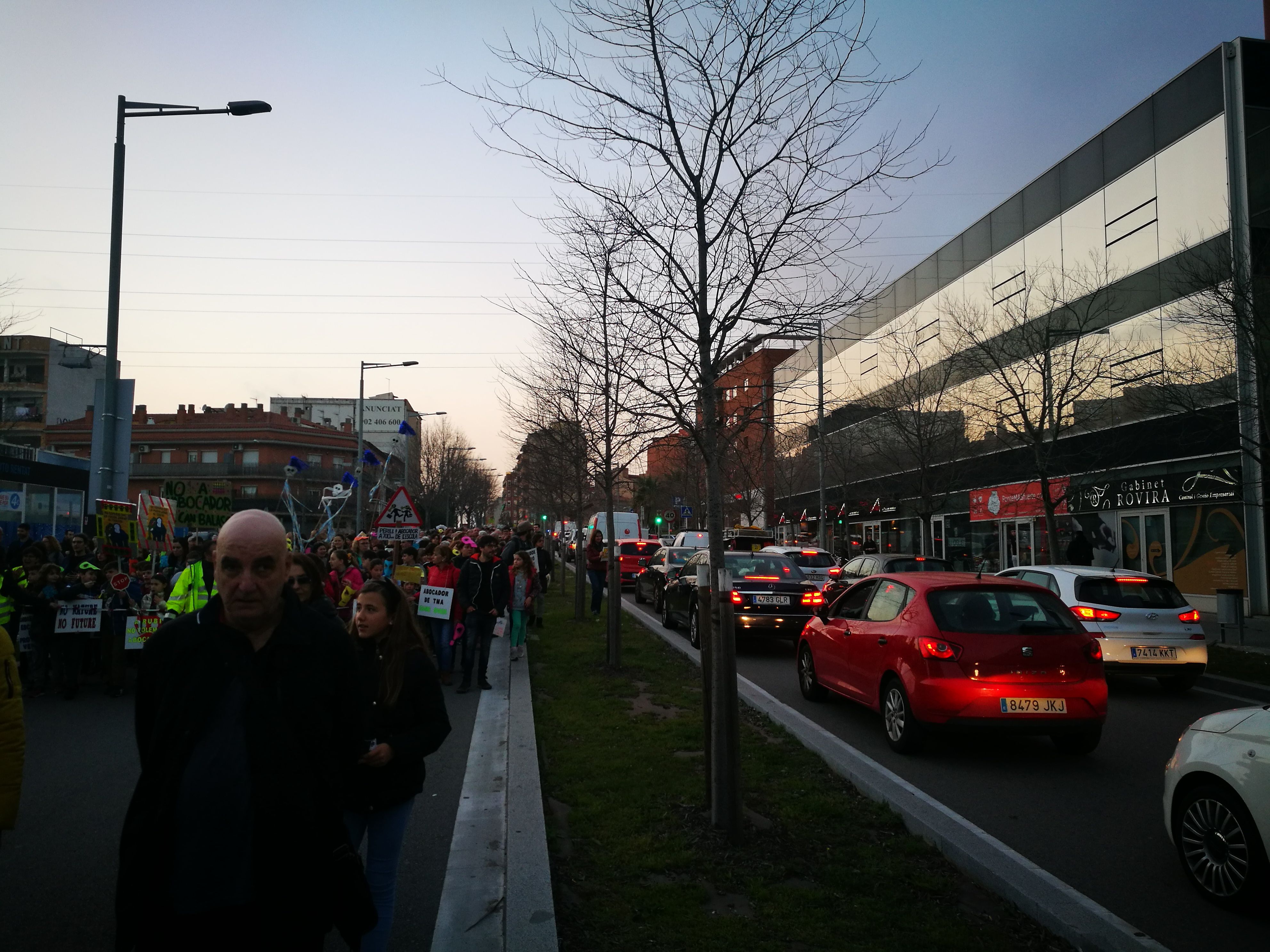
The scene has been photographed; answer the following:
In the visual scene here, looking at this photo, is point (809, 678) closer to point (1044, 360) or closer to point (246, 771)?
point (246, 771)

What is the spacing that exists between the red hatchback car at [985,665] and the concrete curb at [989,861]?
2.19 ft

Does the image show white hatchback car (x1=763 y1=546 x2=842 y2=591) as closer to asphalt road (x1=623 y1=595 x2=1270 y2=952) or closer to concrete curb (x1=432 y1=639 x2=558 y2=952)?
asphalt road (x1=623 y1=595 x2=1270 y2=952)

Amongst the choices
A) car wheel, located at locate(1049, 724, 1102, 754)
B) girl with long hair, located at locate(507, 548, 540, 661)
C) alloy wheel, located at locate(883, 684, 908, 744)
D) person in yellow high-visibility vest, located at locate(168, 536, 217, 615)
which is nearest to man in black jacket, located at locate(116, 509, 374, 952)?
alloy wheel, located at locate(883, 684, 908, 744)

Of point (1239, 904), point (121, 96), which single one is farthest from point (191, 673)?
point (121, 96)

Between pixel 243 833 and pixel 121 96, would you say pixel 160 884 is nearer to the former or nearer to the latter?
pixel 243 833

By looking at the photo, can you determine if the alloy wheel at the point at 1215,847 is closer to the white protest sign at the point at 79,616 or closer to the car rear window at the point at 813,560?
the white protest sign at the point at 79,616

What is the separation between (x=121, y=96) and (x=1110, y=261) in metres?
24.5

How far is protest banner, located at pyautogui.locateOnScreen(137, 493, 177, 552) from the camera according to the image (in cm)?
1532

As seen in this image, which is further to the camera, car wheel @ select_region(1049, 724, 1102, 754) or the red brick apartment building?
the red brick apartment building

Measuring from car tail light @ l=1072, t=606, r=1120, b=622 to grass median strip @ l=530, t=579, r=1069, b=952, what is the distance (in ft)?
16.7

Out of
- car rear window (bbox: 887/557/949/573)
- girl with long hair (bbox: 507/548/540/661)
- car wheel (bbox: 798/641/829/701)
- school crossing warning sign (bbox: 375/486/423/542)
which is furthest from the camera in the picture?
car rear window (bbox: 887/557/949/573)

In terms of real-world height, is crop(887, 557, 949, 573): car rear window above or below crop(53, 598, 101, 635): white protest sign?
above

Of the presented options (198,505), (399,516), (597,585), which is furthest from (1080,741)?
(198,505)

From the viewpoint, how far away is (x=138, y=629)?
10.8 m
